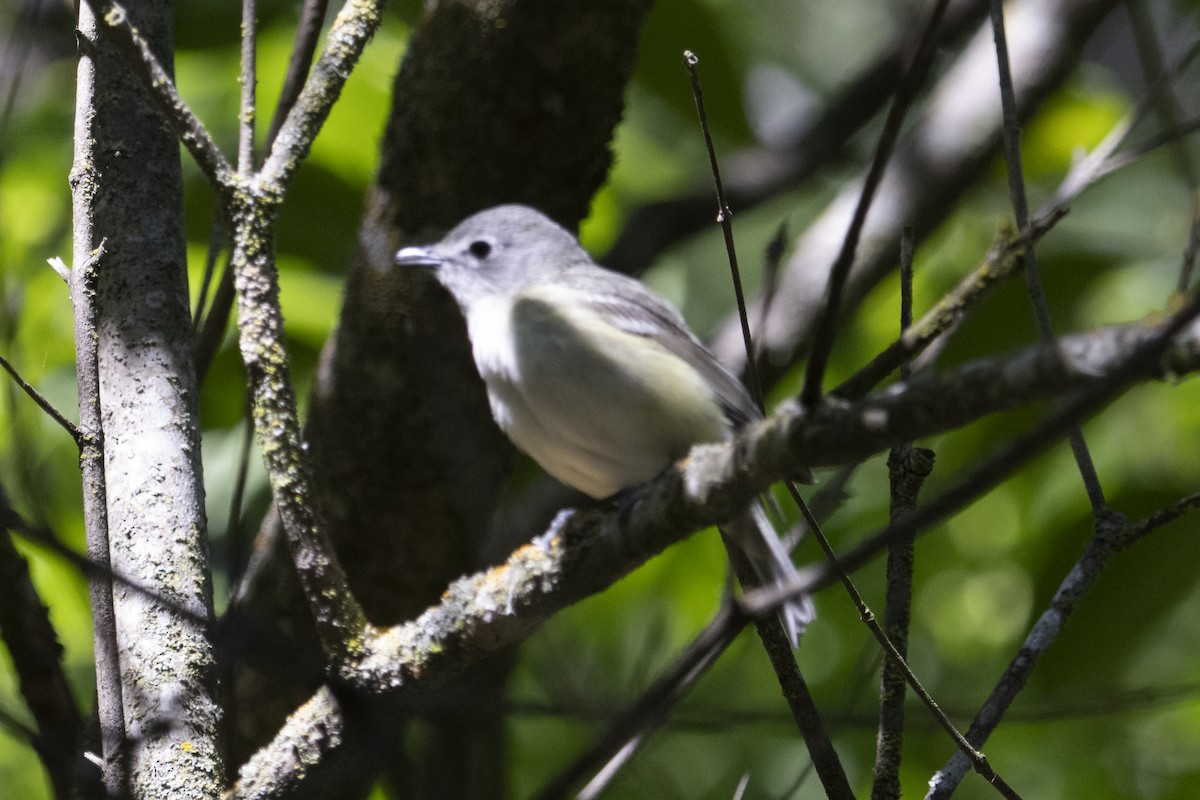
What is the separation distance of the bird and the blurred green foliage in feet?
1.52

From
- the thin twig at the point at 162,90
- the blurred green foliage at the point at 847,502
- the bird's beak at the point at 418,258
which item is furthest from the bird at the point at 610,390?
the thin twig at the point at 162,90

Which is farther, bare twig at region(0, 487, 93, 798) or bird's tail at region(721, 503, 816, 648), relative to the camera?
bird's tail at region(721, 503, 816, 648)

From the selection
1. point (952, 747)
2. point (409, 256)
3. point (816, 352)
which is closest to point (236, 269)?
point (816, 352)

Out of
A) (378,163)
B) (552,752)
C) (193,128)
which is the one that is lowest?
Result: (552,752)

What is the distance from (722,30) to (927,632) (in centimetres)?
290

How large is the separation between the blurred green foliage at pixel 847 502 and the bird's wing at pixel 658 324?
1.66 feet

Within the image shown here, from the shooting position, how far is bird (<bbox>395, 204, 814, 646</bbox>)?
3.14m

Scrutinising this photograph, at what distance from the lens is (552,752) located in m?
4.76

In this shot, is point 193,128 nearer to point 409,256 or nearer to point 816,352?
point 816,352

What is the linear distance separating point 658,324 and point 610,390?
0.41 meters

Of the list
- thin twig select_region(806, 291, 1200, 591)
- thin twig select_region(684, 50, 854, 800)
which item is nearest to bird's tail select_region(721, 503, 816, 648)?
thin twig select_region(684, 50, 854, 800)

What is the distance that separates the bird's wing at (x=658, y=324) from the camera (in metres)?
3.30

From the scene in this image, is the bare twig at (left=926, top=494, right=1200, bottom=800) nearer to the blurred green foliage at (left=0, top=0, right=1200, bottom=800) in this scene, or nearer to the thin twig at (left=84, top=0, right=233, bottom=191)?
the blurred green foliage at (left=0, top=0, right=1200, bottom=800)

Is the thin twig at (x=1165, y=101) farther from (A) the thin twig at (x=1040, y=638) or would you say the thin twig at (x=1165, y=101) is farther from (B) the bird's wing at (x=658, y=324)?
(B) the bird's wing at (x=658, y=324)
